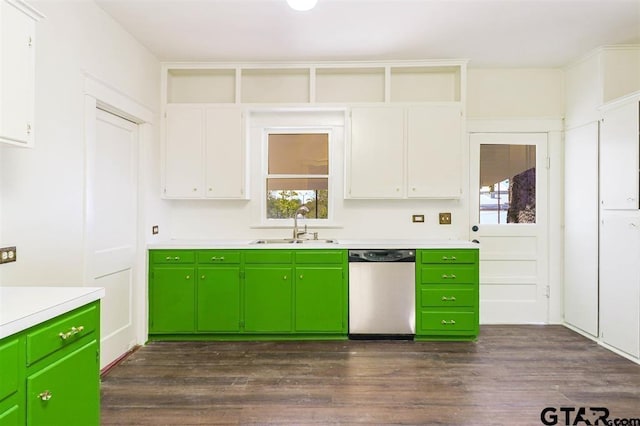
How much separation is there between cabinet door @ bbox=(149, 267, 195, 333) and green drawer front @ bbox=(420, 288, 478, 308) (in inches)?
86.9

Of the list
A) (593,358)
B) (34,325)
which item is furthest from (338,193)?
(34,325)

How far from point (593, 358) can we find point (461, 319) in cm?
106

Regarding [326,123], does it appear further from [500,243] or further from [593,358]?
[593,358]

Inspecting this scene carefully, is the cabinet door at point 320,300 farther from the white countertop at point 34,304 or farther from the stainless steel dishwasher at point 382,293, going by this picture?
the white countertop at point 34,304

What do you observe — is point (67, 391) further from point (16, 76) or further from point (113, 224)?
point (113, 224)

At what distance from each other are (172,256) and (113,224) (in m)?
0.62

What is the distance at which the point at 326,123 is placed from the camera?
3.91 m

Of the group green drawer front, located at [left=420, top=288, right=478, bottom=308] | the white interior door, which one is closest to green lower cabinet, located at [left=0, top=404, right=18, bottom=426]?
the white interior door

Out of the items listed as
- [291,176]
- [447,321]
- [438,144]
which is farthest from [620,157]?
[291,176]

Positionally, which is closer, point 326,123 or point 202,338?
point 202,338

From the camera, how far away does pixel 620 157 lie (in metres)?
3.07

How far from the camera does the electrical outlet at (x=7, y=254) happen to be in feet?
5.93

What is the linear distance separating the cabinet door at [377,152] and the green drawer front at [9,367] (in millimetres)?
2911

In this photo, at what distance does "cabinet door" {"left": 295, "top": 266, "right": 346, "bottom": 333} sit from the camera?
133 inches
